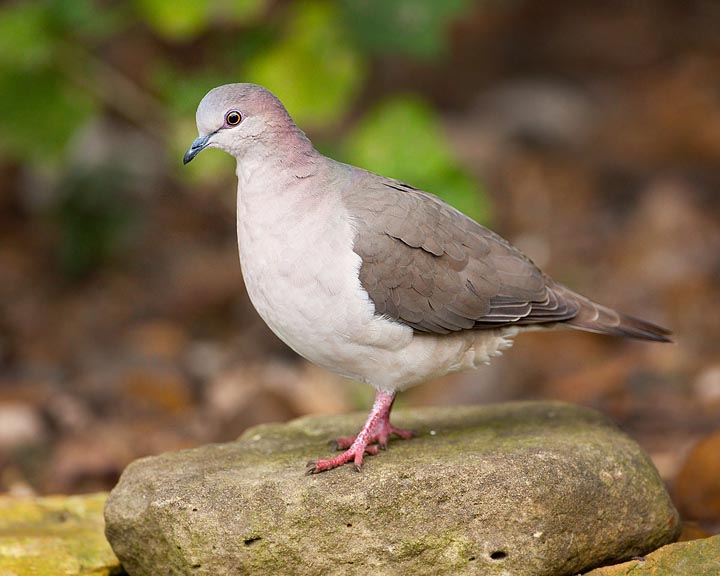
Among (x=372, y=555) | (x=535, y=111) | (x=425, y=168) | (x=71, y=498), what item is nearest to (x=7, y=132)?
(x=425, y=168)

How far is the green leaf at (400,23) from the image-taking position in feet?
28.5

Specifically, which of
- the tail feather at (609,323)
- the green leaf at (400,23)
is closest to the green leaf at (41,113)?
the green leaf at (400,23)

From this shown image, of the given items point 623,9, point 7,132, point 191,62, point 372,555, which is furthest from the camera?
point 623,9

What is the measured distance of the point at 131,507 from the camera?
474 centimetres

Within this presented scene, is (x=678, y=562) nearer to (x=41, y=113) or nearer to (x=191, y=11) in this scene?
(x=191, y=11)

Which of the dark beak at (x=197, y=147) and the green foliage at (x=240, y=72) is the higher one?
the green foliage at (x=240, y=72)

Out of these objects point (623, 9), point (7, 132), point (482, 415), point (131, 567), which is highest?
point (623, 9)

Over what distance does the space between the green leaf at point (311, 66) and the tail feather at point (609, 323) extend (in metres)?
3.64

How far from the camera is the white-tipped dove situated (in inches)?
191

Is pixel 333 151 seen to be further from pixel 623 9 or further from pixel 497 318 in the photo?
pixel 623 9

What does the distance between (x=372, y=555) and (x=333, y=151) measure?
4663 mm

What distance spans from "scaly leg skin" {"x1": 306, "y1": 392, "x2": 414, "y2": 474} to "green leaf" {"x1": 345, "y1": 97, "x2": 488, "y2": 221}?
303 centimetres

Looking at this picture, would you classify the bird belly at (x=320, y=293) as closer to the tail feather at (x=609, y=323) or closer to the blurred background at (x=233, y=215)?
the tail feather at (x=609, y=323)

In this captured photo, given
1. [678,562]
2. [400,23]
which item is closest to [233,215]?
[400,23]
